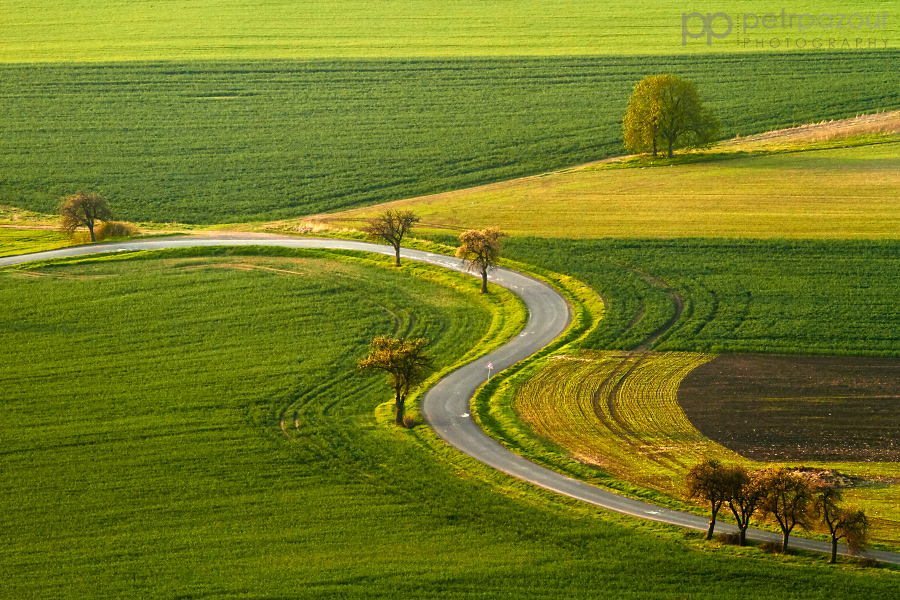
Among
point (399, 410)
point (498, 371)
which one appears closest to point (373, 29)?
point (498, 371)

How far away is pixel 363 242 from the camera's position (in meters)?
86.3

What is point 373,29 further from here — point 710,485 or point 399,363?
point 710,485

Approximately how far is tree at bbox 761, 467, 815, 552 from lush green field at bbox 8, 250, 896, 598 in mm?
1763

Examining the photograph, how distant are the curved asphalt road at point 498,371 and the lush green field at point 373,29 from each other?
177 feet

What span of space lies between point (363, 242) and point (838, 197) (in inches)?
1688

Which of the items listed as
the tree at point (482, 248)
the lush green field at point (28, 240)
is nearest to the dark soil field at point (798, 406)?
the tree at point (482, 248)

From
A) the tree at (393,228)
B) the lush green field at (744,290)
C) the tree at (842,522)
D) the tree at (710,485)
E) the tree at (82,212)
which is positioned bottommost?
the tree at (842,522)

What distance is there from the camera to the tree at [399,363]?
5316 centimetres

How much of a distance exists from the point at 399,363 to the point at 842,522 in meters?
24.2

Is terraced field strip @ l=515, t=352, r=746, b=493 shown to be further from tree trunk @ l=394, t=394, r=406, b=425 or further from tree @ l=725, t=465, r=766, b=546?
tree trunk @ l=394, t=394, r=406, b=425

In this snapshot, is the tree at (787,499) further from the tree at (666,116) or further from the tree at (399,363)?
the tree at (666,116)

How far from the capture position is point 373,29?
459 ft

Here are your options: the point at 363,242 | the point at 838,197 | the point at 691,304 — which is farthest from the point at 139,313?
the point at 838,197

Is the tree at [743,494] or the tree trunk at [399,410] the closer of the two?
the tree at [743,494]
